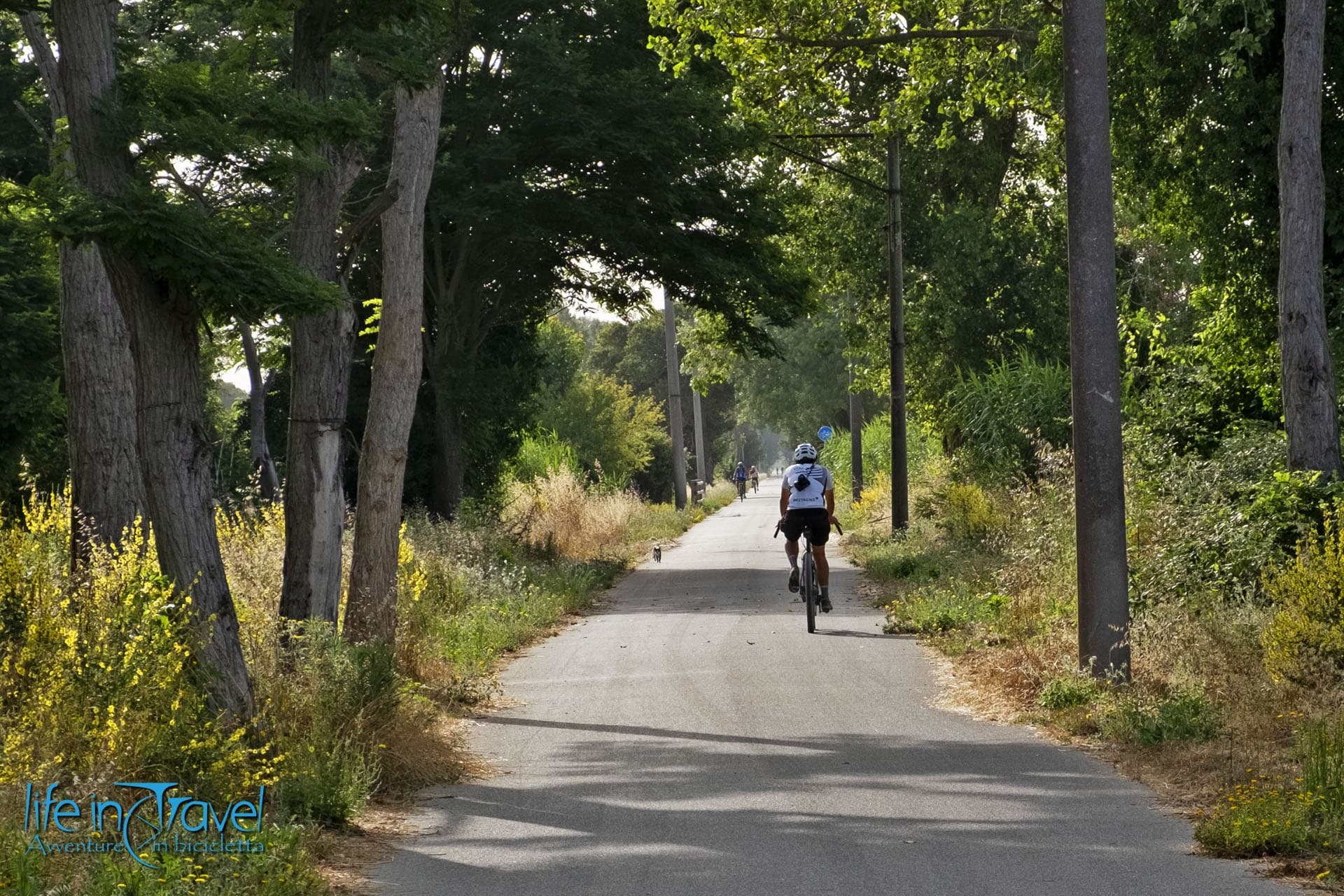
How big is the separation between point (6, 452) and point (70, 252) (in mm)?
10101

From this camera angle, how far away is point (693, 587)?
24.3 metres

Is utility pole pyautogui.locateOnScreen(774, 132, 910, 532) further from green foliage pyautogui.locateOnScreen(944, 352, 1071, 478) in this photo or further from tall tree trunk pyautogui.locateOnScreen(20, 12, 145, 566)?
tall tree trunk pyautogui.locateOnScreen(20, 12, 145, 566)

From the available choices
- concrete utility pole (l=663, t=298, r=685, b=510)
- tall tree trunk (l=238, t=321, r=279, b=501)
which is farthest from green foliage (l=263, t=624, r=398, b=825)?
concrete utility pole (l=663, t=298, r=685, b=510)

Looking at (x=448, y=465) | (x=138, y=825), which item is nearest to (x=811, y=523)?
(x=138, y=825)

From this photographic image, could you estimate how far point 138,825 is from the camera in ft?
21.8

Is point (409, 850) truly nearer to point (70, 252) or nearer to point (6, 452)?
point (70, 252)

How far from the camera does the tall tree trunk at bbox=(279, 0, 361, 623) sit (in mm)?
11508

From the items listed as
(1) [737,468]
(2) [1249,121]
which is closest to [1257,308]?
(2) [1249,121]

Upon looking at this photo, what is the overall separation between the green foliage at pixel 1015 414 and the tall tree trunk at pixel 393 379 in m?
13.8

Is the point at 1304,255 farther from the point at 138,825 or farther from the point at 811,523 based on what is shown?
the point at 138,825

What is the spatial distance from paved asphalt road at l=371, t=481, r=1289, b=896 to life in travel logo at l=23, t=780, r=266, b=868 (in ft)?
2.56

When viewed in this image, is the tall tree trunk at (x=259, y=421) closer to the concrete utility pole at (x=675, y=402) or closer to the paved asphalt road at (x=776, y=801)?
Result: the concrete utility pole at (x=675, y=402)

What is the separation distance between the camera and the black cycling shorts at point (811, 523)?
1680 cm

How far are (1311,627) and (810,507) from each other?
26.5 ft
